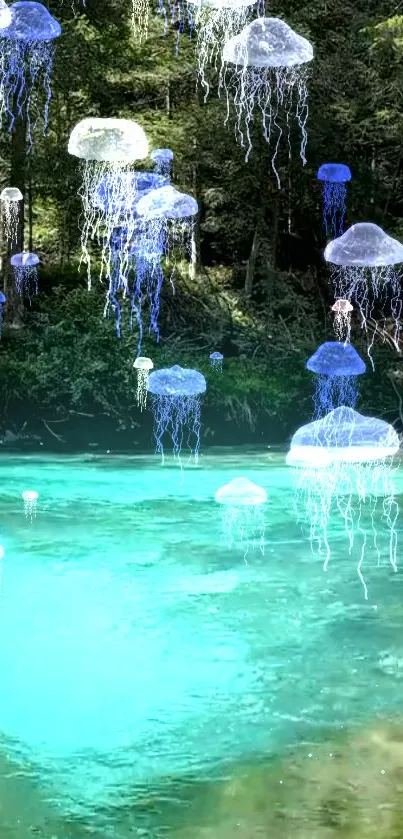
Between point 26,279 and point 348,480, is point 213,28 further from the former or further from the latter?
point 348,480

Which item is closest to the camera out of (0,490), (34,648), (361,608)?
(34,648)

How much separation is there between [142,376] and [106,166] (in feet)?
12.3

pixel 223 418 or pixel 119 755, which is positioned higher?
pixel 119 755

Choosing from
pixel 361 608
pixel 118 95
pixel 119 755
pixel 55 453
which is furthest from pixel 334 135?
pixel 119 755

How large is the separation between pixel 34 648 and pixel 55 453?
27.8 feet

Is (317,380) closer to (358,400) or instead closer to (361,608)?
(358,400)

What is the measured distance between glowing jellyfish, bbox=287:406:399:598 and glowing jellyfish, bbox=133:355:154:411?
3.93 metres

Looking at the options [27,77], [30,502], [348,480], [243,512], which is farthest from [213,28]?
[30,502]

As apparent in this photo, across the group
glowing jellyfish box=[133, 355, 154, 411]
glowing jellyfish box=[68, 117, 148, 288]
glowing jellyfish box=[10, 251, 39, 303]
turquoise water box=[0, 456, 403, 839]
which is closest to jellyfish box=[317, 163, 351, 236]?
glowing jellyfish box=[68, 117, 148, 288]

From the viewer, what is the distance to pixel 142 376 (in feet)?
57.2

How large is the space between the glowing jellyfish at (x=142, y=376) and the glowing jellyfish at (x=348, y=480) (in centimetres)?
393

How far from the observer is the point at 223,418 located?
17.1 metres

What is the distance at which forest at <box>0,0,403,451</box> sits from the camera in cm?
1712

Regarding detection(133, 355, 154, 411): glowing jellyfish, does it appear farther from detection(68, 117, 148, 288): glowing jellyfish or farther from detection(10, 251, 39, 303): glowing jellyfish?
detection(10, 251, 39, 303): glowing jellyfish
